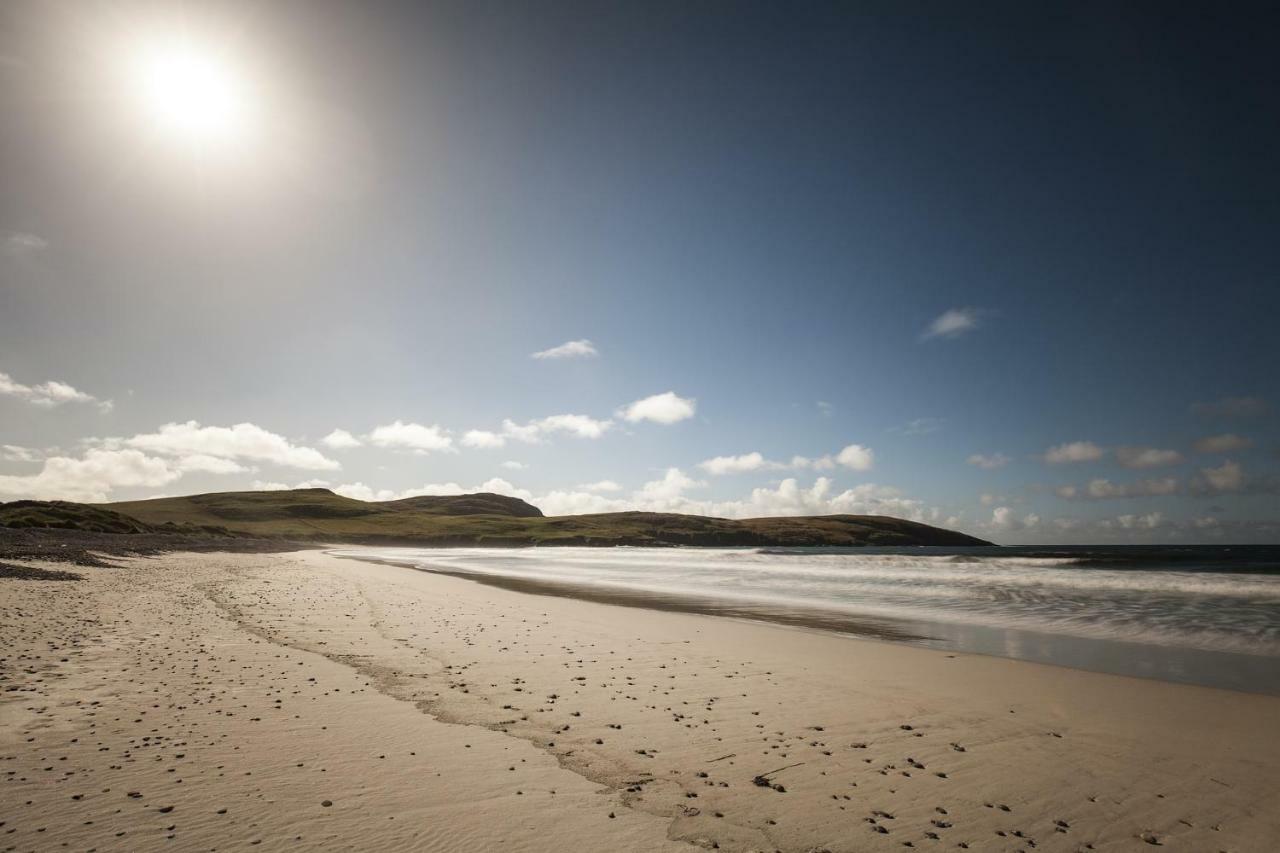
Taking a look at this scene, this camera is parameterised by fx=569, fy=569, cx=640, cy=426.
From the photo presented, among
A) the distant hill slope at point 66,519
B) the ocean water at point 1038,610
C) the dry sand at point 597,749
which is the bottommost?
the ocean water at point 1038,610

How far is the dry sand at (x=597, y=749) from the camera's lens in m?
6.05

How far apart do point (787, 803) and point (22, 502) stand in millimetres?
141603

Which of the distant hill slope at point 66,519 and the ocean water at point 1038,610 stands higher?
the distant hill slope at point 66,519

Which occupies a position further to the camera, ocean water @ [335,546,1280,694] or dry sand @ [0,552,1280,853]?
ocean water @ [335,546,1280,694]

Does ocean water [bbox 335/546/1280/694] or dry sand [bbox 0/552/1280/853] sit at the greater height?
dry sand [bbox 0/552/1280/853]

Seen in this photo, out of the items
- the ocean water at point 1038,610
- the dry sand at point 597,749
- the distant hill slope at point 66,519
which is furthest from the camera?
the distant hill slope at point 66,519

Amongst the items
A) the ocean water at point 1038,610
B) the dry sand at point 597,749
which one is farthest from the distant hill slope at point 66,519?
the dry sand at point 597,749

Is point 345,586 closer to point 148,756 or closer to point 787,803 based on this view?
point 148,756

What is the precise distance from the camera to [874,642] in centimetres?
1762

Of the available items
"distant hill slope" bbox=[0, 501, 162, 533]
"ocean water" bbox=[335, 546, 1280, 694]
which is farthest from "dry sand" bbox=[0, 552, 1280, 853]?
"distant hill slope" bbox=[0, 501, 162, 533]

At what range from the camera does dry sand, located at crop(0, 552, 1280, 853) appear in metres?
6.05

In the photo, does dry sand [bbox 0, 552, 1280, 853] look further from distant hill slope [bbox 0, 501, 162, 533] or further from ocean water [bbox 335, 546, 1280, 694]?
distant hill slope [bbox 0, 501, 162, 533]

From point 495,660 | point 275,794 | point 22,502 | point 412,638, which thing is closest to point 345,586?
point 412,638

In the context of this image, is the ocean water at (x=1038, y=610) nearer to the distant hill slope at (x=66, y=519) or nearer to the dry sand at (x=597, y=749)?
the dry sand at (x=597, y=749)
